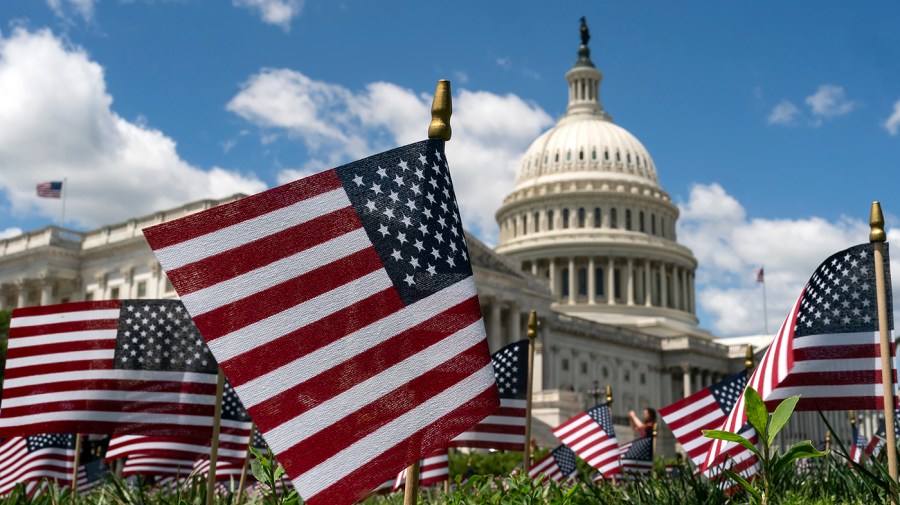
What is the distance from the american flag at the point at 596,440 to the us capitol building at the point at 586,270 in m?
56.9

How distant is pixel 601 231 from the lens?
379ft

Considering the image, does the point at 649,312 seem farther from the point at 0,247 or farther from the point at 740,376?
the point at 740,376

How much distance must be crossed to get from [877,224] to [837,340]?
1.35 metres

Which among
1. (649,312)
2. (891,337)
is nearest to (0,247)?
(649,312)

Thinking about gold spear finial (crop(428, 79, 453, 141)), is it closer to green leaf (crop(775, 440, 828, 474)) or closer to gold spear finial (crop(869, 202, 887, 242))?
green leaf (crop(775, 440, 828, 474))

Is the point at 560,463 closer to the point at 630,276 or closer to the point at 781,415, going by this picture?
the point at 781,415

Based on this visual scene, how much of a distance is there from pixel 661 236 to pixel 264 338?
4664 inches

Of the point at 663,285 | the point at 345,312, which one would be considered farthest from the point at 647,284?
the point at 345,312

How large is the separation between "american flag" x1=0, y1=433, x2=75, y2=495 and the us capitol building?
5750 centimetres

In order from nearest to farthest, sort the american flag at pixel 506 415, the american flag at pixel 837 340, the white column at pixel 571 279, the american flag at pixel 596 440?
1. the american flag at pixel 837 340
2. the american flag at pixel 506 415
3. the american flag at pixel 596 440
4. the white column at pixel 571 279

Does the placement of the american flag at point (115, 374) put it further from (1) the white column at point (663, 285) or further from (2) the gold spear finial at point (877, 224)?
(1) the white column at point (663, 285)

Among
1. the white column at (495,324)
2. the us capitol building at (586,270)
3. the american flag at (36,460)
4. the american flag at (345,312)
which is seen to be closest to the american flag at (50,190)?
the us capitol building at (586,270)

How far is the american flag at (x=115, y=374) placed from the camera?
10867 mm

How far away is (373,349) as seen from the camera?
22.4 ft
